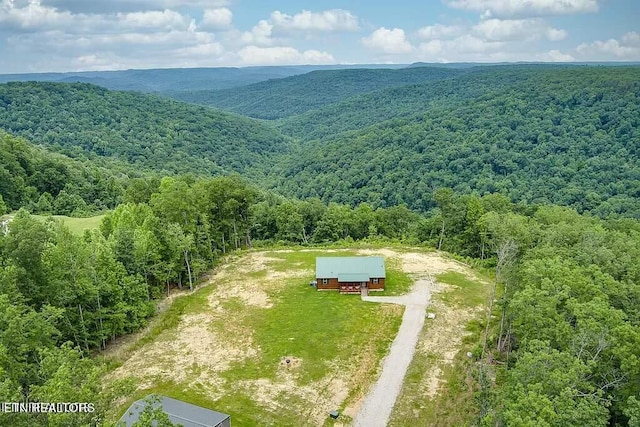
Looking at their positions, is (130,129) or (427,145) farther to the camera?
(130,129)

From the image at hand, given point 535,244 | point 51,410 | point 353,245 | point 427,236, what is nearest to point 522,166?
point 427,236

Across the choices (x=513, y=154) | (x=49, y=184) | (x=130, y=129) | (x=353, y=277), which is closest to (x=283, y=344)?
(x=353, y=277)

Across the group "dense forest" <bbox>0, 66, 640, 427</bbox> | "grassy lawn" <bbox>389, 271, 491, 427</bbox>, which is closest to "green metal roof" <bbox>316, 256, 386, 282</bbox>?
"grassy lawn" <bbox>389, 271, 491, 427</bbox>

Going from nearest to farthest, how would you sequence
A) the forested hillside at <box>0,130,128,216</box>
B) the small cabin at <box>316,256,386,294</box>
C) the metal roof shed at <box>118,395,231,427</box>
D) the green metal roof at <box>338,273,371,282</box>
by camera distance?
the metal roof shed at <box>118,395,231,427</box> < the green metal roof at <box>338,273,371,282</box> < the small cabin at <box>316,256,386,294</box> < the forested hillside at <box>0,130,128,216</box>

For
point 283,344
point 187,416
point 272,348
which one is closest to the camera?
point 187,416

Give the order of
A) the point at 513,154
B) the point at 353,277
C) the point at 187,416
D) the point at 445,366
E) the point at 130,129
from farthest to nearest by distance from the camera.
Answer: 1. the point at 130,129
2. the point at 513,154
3. the point at 353,277
4. the point at 445,366
5. the point at 187,416

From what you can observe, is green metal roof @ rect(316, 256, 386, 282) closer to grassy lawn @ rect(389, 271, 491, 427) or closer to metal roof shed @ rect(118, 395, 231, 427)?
grassy lawn @ rect(389, 271, 491, 427)

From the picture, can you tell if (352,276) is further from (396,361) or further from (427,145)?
(427,145)
